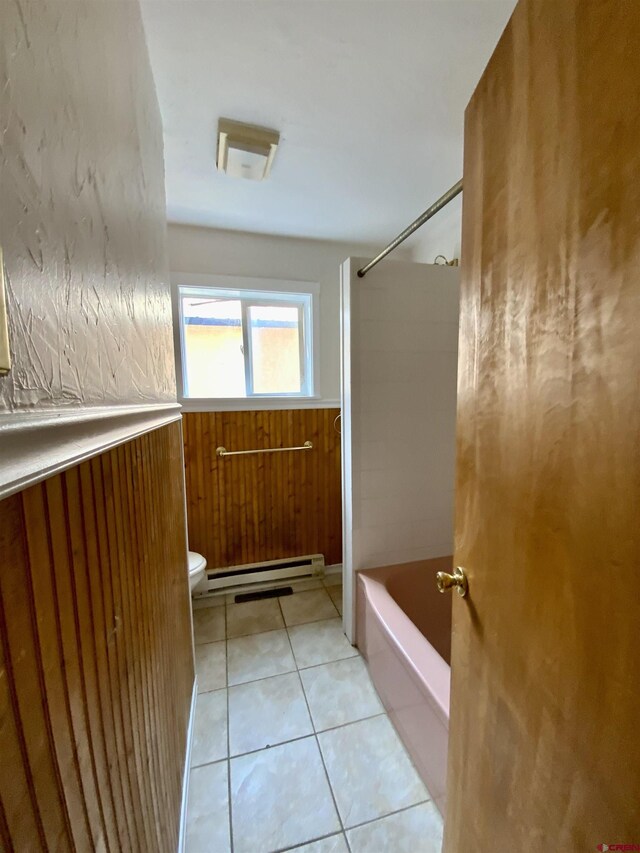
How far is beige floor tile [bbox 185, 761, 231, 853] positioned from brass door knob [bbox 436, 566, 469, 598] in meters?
1.12

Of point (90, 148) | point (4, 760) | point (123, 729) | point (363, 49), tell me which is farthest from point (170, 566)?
point (363, 49)

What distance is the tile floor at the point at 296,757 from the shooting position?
1055mm

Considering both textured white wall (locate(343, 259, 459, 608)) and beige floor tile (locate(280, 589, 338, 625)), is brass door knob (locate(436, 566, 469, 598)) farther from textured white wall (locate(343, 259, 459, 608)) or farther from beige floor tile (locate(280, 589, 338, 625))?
beige floor tile (locate(280, 589, 338, 625))

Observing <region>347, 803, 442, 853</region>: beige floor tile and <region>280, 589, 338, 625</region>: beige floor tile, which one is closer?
<region>347, 803, 442, 853</region>: beige floor tile

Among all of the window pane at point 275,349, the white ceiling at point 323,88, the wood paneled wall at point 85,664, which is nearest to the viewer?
the wood paneled wall at point 85,664

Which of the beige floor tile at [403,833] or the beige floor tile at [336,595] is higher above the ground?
the beige floor tile at [336,595]

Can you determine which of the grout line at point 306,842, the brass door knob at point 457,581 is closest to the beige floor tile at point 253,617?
the grout line at point 306,842

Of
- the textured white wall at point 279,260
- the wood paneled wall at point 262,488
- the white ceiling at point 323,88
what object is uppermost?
the white ceiling at point 323,88

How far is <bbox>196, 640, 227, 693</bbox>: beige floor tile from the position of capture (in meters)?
1.61

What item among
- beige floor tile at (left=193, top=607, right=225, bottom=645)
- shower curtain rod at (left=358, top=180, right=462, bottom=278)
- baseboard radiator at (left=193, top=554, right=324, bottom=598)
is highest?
shower curtain rod at (left=358, top=180, right=462, bottom=278)

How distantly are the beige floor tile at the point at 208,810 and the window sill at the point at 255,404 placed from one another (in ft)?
5.73

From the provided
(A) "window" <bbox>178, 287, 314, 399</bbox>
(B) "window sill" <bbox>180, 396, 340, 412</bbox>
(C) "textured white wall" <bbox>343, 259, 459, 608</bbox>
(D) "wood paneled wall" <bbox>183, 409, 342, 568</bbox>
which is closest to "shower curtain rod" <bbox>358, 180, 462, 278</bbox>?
(C) "textured white wall" <bbox>343, 259, 459, 608</bbox>

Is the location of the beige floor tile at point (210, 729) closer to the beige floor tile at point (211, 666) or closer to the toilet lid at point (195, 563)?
the beige floor tile at point (211, 666)

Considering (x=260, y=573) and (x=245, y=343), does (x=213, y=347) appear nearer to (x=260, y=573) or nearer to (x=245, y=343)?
(x=245, y=343)
